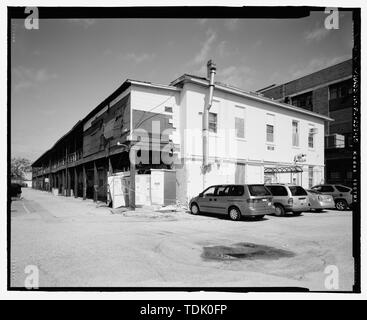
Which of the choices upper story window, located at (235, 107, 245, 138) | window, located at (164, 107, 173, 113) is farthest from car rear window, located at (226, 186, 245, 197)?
upper story window, located at (235, 107, 245, 138)

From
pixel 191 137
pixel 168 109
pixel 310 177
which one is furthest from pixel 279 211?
pixel 310 177

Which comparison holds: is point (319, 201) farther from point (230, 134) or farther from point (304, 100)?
point (304, 100)

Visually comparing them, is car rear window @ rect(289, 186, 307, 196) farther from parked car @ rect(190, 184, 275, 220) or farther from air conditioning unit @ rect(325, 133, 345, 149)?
air conditioning unit @ rect(325, 133, 345, 149)

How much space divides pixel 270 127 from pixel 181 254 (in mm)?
16645

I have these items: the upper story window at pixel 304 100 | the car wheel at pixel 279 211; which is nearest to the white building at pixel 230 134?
the car wheel at pixel 279 211

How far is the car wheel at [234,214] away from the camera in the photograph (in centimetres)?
1083

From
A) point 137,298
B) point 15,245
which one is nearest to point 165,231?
point 15,245

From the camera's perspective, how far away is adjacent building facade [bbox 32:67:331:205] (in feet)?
48.8

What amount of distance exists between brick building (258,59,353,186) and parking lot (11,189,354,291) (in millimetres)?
21562

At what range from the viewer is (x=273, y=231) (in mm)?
8703

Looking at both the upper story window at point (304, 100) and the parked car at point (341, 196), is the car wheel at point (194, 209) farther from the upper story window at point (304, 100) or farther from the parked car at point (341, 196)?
the upper story window at point (304, 100)

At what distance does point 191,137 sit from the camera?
15.5 m
